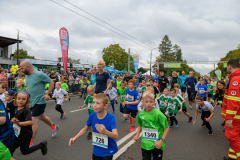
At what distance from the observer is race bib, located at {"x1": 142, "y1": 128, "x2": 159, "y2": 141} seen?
2504 millimetres

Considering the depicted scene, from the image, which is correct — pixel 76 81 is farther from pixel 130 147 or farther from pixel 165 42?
pixel 165 42

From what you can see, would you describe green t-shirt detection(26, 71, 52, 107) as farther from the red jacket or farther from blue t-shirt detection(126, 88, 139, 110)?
the red jacket

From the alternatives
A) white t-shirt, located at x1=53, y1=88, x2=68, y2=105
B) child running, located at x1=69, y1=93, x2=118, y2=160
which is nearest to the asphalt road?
white t-shirt, located at x1=53, y1=88, x2=68, y2=105

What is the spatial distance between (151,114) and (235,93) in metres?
1.38

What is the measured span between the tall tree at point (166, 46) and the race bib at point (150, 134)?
224ft

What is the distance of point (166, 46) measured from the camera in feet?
224

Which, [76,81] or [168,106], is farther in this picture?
[76,81]

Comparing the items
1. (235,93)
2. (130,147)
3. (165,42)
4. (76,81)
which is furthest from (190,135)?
(165,42)

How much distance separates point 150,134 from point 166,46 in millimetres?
69794

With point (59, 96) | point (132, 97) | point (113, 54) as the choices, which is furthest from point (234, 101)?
point (113, 54)

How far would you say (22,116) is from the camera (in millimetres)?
2799

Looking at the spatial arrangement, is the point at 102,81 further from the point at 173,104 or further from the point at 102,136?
the point at 102,136

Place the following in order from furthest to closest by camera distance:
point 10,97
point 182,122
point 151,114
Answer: point 182,122
point 10,97
point 151,114

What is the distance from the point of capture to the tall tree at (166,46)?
67375 millimetres
